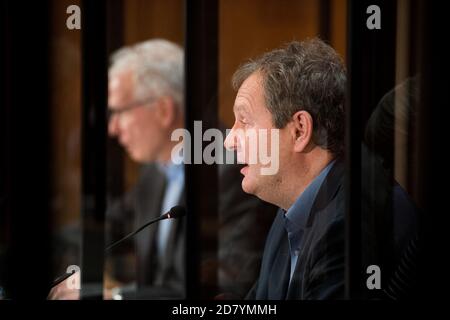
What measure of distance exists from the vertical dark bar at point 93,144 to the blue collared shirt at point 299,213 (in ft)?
2.62

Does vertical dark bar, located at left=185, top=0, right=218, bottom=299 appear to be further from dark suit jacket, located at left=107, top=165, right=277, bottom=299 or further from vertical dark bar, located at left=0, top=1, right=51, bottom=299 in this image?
vertical dark bar, located at left=0, top=1, right=51, bottom=299

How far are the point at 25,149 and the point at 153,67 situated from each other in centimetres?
65

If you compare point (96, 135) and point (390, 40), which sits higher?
point (390, 40)

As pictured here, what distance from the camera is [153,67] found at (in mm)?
3967

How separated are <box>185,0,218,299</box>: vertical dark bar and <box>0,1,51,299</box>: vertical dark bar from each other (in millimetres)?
605

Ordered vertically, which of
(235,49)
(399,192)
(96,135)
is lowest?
(399,192)

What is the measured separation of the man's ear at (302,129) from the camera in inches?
152

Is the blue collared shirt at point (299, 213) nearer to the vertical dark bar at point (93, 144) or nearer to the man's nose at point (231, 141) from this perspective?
the man's nose at point (231, 141)

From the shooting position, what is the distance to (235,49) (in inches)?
154

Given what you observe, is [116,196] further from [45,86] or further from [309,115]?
→ [309,115]

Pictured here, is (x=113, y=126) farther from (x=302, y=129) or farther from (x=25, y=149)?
(x=302, y=129)

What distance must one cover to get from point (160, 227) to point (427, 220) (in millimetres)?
1149

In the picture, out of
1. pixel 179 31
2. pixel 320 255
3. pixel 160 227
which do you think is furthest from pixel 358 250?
pixel 179 31

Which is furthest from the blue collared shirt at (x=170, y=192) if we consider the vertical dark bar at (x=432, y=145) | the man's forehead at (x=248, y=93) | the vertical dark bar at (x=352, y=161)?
the vertical dark bar at (x=432, y=145)
